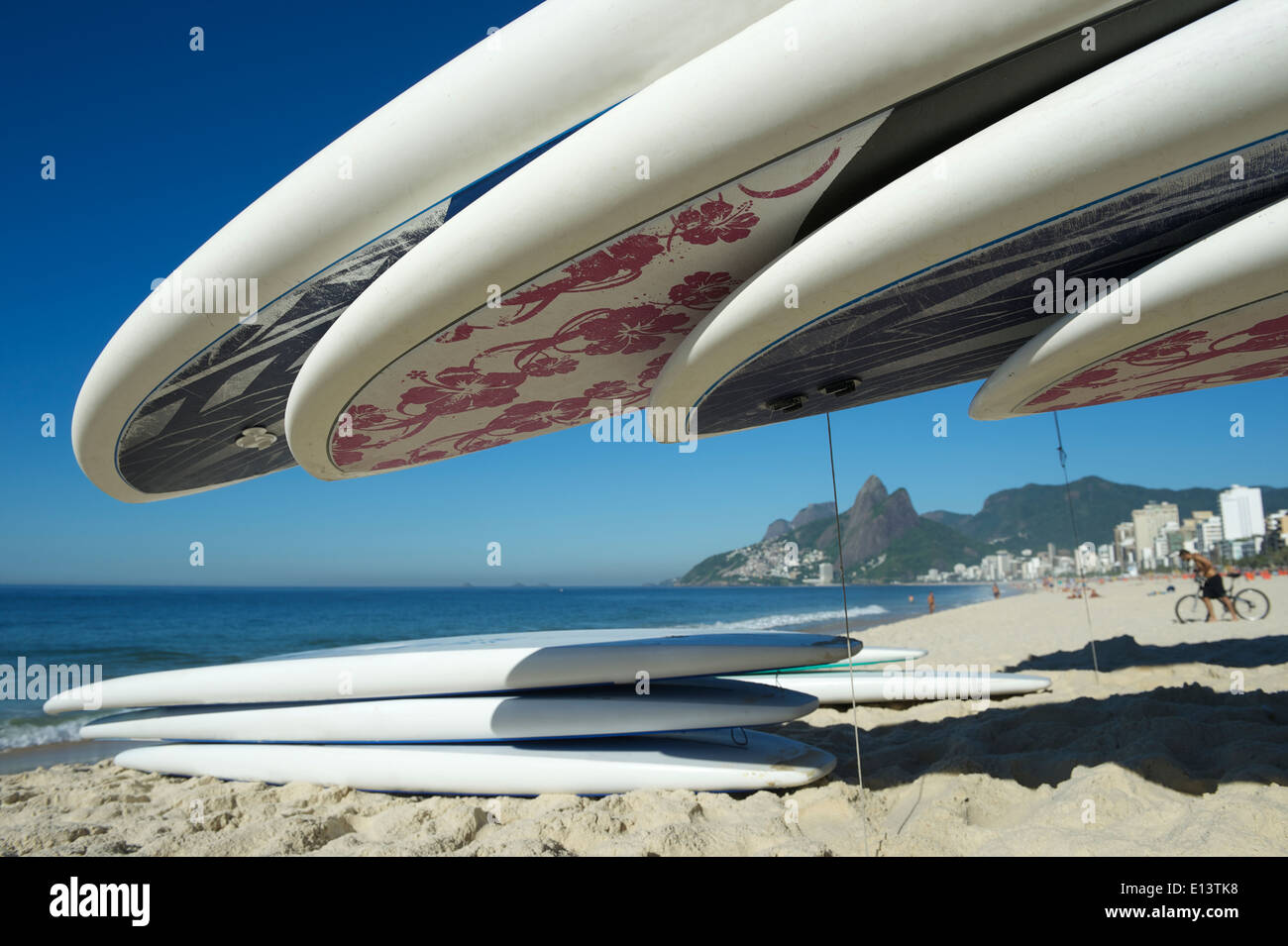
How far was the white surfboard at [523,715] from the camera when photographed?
190 inches

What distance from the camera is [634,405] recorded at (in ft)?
15.7

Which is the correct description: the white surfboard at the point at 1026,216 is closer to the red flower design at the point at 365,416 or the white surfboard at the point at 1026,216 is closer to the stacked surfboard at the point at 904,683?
the red flower design at the point at 365,416

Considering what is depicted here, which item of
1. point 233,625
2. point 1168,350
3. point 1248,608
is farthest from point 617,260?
point 233,625

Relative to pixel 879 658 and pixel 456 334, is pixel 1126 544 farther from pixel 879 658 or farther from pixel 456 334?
pixel 456 334

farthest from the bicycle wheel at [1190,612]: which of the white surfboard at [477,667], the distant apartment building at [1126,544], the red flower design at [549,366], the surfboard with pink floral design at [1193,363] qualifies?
the distant apartment building at [1126,544]

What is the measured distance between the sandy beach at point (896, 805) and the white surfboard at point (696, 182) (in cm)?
238

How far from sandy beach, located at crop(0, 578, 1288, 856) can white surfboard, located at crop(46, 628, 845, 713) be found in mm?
735

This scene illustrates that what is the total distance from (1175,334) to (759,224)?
195 cm

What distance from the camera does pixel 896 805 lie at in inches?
151

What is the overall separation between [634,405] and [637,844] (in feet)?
8.68

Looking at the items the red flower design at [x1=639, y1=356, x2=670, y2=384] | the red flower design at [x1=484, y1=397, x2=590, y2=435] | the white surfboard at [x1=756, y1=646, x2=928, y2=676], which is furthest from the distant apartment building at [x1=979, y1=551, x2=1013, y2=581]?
the red flower design at [x1=639, y1=356, x2=670, y2=384]

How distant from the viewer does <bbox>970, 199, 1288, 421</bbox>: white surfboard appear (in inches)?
93.7

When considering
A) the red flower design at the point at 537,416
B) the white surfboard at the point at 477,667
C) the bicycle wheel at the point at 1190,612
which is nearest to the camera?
the red flower design at the point at 537,416
